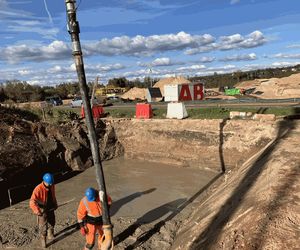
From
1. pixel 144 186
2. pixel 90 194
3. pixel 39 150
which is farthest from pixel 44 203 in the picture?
pixel 39 150

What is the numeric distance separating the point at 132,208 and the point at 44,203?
14.1 ft

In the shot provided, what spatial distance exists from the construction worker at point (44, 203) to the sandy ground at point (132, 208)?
0.62 meters

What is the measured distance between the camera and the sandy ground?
9523 mm

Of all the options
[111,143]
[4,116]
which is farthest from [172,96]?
[4,116]

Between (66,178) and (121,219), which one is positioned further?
(66,178)

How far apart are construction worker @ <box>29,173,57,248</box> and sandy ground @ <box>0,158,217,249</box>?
2.05 ft

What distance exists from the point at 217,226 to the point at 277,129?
9.78m

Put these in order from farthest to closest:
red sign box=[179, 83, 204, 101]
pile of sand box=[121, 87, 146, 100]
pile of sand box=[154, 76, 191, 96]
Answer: pile of sand box=[154, 76, 191, 96] < pile of sand box=[121, 87, 146, 100] < red sign box=[179, 83, 204, 101]

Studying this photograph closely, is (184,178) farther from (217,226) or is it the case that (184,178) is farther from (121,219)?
(217,226)

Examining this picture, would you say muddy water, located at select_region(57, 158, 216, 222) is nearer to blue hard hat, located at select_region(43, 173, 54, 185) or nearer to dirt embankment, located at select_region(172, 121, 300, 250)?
dirt embankment, located at select_region(172, 121, 300, 250)

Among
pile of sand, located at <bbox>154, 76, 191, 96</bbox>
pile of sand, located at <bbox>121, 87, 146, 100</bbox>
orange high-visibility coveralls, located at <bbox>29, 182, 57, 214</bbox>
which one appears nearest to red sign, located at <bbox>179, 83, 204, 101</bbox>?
orange high-visibility coveralls, located at <bbox>29, 182, 57, 214</bbox>

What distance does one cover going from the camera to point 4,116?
1825 cm

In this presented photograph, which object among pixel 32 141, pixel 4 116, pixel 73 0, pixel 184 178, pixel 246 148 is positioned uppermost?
pixel 73 0

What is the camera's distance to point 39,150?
17.4 m
